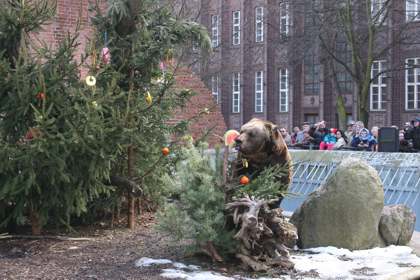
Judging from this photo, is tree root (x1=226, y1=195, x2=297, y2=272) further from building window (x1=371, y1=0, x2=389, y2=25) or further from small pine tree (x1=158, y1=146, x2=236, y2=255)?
building window (x1=371, y1=0, x2=389, y2=25)

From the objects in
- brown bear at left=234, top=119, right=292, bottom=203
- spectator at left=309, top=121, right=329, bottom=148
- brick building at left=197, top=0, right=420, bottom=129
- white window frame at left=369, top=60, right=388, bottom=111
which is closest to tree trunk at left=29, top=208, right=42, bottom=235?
brown bear at left=234, top=119, right=292, bottom=203

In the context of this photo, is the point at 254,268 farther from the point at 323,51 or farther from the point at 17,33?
the point at 323,51

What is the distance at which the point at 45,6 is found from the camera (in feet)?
23.1

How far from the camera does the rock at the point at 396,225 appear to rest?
721 cm

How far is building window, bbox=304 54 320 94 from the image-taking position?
39.5 m

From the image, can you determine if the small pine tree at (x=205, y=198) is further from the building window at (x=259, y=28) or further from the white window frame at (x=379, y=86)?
the building window at (x=259, y=28)

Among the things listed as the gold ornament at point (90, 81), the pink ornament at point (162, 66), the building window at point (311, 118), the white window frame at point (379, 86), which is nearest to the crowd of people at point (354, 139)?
the pink ornament at point (162, 66)

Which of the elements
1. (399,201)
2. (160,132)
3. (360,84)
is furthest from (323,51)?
(160,132)

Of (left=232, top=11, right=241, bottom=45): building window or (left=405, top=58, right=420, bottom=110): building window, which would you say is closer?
(left=405, top=58, right=420, bottom=110): building window

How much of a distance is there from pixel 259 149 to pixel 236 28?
40.4 metres

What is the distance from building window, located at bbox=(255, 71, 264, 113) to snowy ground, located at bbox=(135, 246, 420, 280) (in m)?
38.3

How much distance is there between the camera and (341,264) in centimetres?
627

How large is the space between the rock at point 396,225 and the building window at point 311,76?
106ft

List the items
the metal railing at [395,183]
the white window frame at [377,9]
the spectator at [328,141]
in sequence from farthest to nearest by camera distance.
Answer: the white window frame at [377,9], the spectator at [328,141], the metal railing at [395,183]
